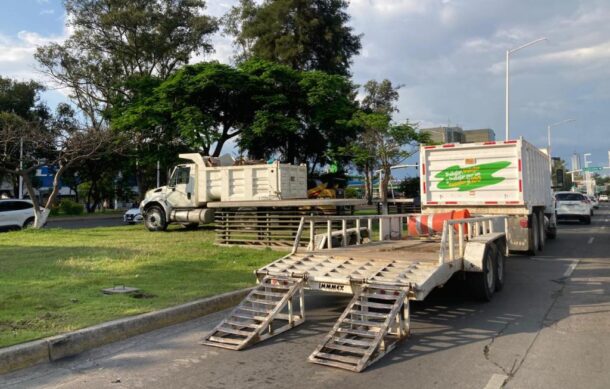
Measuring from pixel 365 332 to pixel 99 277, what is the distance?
5818 millimetres

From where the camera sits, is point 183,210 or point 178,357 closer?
point 178,357

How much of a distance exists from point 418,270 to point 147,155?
23.9m

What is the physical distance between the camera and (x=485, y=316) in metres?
7.29

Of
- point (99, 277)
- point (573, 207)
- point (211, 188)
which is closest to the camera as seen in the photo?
point (99, 277)

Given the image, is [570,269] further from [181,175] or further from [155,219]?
[155,219]

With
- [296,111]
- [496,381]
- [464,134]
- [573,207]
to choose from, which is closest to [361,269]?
[496,381]

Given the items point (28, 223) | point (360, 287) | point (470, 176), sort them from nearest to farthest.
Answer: point (360, 287)
point (470, 176)
point (28, 223)

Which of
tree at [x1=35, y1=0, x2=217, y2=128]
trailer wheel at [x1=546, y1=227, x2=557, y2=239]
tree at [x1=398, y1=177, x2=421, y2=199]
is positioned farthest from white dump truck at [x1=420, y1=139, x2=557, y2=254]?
tree at [x1=35, y1=0, x2=217, y2=128]

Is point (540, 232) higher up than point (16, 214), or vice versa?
point (16, 214)

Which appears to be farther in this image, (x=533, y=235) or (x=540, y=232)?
(x=540, y=232)

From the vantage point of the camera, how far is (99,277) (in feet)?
31.2

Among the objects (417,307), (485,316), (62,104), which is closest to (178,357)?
(417,307)

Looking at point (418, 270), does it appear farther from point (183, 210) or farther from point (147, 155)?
point (147, 155)

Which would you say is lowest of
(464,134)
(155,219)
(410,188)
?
(155,219)
